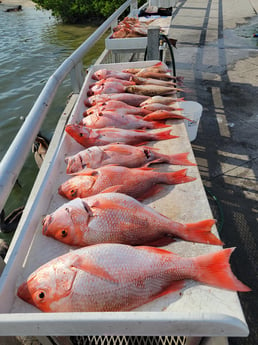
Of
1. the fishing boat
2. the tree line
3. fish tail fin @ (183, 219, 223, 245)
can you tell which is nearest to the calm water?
the tree line

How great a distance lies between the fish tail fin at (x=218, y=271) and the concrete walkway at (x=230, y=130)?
132 cm

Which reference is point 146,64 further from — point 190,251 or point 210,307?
point 210,307

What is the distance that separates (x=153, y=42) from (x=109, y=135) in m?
3.07

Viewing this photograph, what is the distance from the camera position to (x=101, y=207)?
1644 mm

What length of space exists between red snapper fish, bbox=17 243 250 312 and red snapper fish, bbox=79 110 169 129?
1.55 m

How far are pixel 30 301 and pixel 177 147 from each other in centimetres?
170

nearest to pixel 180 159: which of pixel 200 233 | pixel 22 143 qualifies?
pixel 200 233

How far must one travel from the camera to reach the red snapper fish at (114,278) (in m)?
1.26

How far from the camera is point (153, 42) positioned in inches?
184

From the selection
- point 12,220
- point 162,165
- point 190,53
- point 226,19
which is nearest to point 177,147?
point 162,165

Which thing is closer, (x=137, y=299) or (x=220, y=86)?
(x=137, y=299)

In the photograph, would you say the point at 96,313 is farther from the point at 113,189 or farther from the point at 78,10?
the point at 78,10

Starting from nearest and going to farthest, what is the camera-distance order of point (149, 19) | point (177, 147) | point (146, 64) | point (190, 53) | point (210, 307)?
point (210, 307)
point (177, 147)
point (146, 64)
point (149, 19)
point (190, 53)

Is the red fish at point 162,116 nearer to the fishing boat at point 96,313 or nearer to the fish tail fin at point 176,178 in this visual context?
the fishing boat at point 96,313
